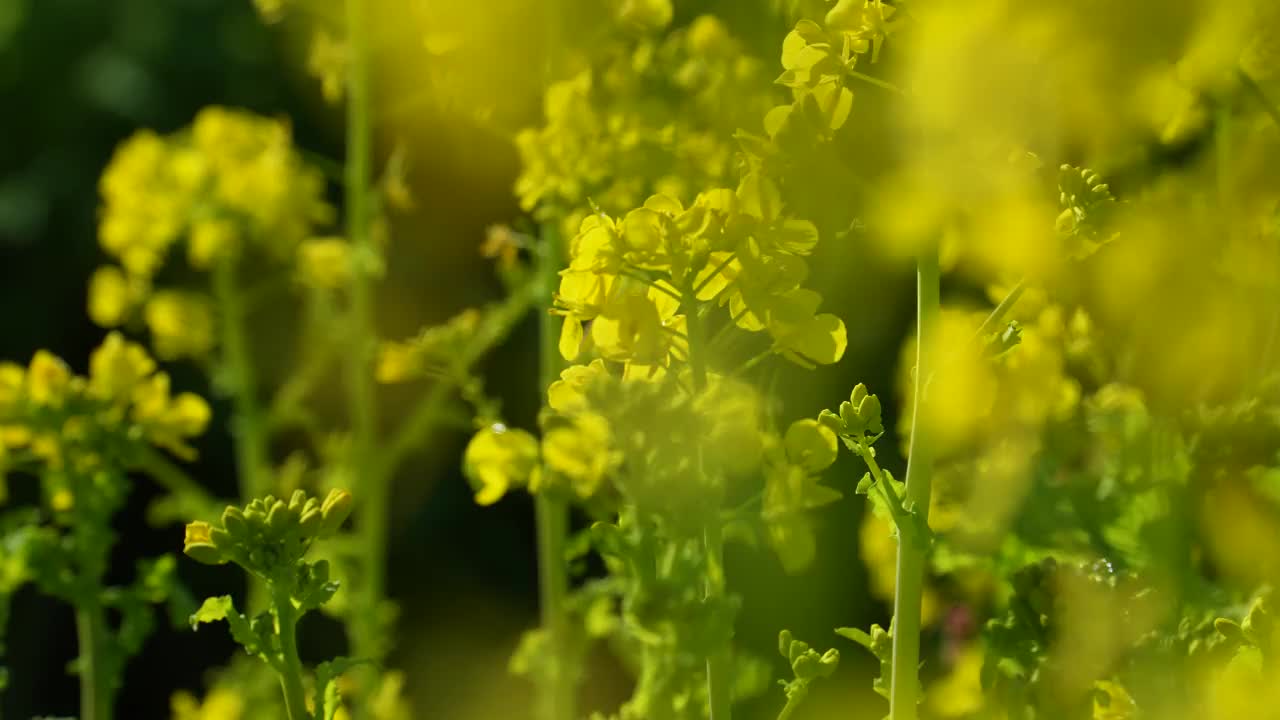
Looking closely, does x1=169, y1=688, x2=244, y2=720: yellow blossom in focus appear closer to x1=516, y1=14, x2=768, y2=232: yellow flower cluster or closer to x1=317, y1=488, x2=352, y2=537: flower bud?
x1=516, y1=14, x2=768, y2=232: yellow flower cluster

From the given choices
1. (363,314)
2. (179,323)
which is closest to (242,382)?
(179,323)

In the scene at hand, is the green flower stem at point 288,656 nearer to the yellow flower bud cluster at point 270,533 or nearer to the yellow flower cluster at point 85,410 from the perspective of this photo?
the yellow flower bud cluster at point 270,533

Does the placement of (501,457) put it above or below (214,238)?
below

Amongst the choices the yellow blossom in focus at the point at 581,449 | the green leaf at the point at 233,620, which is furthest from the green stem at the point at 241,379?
the green leaf at the point at 233,620

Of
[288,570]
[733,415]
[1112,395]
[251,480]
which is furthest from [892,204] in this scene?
[251,480]

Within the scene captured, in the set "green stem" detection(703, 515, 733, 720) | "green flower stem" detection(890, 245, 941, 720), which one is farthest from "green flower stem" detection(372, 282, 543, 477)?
"green flower stem" detection(890, 245, 941, 720)

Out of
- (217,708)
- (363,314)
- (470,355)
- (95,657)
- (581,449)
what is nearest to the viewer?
(581,449)

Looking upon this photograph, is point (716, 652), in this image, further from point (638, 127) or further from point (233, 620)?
point (638, 127)
